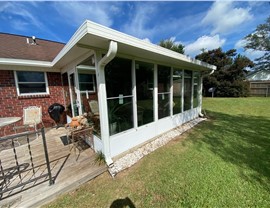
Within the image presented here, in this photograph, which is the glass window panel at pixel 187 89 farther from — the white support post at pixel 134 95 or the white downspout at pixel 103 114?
the white downspout at pixel 103 114

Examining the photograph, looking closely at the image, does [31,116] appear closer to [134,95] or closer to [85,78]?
[85,78]

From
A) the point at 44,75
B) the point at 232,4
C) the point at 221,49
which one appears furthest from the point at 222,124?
the point at 221,49

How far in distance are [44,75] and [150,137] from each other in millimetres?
4876

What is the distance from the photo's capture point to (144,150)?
139 inches

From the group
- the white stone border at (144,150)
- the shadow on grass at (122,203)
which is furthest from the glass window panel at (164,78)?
the shadow on grass at (122,203)

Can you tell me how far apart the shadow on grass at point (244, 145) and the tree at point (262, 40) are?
60.6 ft

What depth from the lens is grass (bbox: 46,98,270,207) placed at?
1998 millimetres

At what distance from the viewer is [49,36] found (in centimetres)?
824

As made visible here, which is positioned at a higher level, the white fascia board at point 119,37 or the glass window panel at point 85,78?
the white fascia board at point 119,37

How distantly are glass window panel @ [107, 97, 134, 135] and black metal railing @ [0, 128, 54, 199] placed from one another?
1370 millimetres

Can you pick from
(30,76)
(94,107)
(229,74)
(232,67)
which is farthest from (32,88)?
(232,67)

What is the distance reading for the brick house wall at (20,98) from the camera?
14.7 ft

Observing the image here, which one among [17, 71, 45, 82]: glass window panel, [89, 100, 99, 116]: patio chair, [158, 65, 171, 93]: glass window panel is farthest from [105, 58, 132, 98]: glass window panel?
[17, 71, 45, 82]: glass window panel

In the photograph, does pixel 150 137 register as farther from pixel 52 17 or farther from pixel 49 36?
pixel 49 36
